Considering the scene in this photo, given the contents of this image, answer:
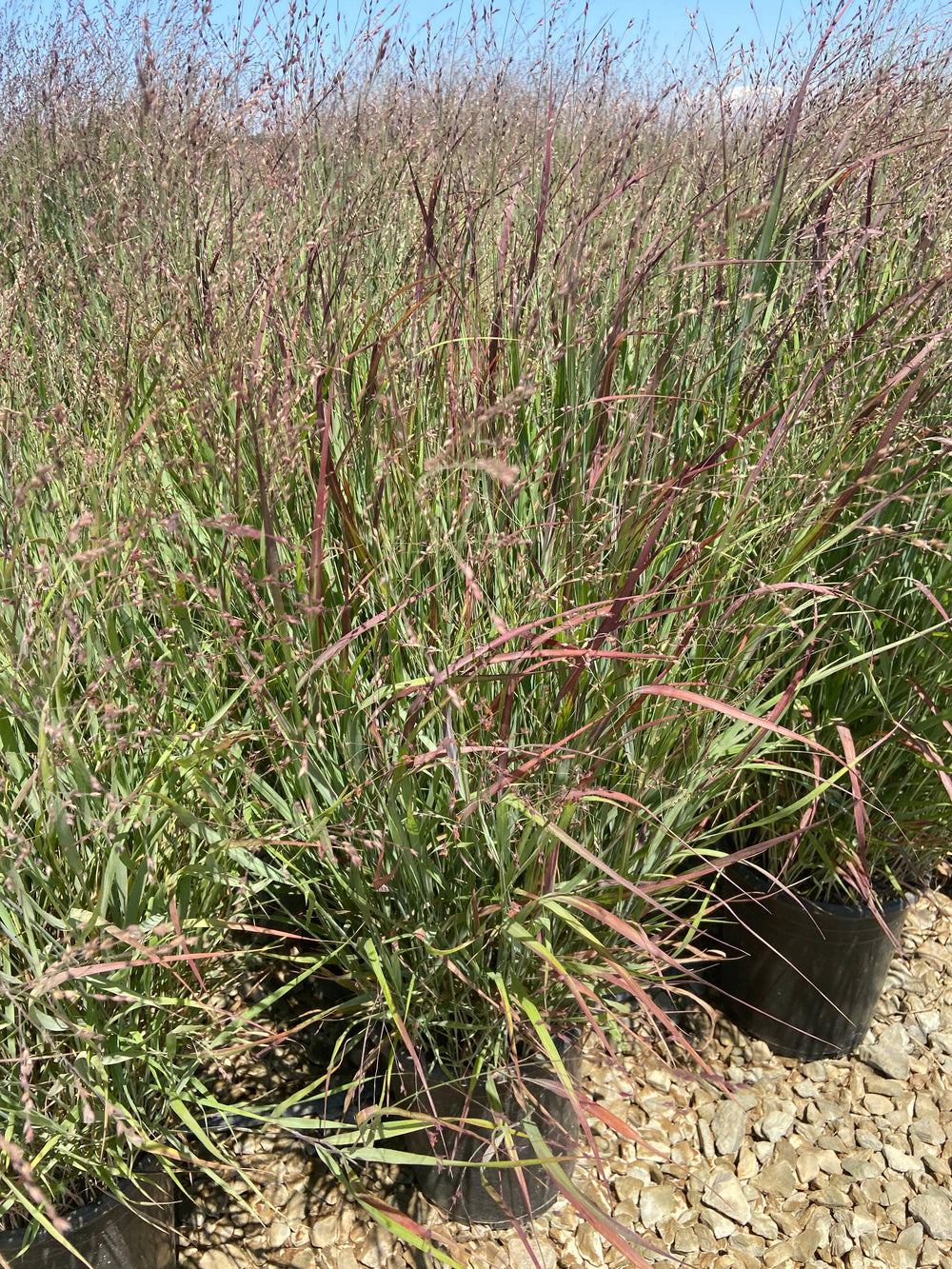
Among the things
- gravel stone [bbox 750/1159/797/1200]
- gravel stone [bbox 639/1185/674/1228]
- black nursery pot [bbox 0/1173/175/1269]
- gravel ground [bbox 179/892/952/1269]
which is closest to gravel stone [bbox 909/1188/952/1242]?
gravel ground [bbox 179/892/952/1269]

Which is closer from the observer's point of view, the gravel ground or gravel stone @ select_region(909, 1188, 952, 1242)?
the gravel ground

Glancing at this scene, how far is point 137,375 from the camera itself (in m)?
1.94

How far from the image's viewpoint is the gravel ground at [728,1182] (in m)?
1.46

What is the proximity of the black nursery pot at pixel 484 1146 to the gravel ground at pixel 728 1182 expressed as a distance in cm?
4

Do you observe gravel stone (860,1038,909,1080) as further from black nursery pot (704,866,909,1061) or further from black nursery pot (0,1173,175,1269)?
black nursery pot (0,1173,175,1269)

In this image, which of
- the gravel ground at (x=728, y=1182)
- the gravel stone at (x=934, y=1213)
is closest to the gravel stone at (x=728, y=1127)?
the gravel ground at (x=728, y=1182)

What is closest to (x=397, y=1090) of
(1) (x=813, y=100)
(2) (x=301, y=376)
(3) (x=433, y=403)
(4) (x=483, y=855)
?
(4) (x=483, y=855)

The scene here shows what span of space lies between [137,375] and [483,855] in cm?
126

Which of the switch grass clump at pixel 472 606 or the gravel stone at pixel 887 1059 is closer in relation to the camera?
the switch grass clump at pixel 472 606

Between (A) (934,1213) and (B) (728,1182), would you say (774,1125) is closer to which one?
(B) (728,1182)

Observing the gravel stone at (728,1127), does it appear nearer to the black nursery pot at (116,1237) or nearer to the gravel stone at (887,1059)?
the gravel stone at (887,1059)

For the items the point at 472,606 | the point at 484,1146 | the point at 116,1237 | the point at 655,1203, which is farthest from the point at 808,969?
the point at 116,1237

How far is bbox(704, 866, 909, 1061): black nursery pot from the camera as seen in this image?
1820 millimetres

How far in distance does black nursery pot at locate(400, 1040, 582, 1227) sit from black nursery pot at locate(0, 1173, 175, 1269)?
1.20 feet
